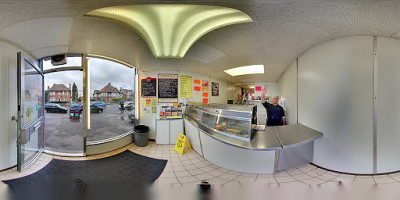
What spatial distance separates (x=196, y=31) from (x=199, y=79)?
139 centimetres

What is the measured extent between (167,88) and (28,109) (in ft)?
5.63

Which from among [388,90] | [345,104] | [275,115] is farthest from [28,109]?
[388,90]

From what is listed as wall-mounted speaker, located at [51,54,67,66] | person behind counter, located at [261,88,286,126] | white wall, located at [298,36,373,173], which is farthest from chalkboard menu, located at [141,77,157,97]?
white wall, located at [298,36,373,173]

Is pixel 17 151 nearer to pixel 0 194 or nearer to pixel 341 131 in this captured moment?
pixel 0 194

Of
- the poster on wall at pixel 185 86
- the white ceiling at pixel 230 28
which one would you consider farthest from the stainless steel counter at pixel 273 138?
the poster on wall at pixel 185 86

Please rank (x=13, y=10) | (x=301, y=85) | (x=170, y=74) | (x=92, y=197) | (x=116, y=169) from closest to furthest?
(x=13, y=10) < (x=92, y=197) < (x=116, y=169) < (x=301, y=85) < (x=170, y=74)

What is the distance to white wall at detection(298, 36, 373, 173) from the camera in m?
1.15

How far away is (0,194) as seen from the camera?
102cm

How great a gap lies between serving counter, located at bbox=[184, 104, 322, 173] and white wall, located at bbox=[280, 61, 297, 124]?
47cm

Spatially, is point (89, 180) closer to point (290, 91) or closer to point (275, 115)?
point (275, 115)

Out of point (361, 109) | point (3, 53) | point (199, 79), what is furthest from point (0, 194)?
point (361, 109)

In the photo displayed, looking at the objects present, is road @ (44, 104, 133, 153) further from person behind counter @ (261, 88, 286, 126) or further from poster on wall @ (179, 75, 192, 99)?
person behind counter @ (261, 88, 286, 126)

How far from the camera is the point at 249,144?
3.54 feet

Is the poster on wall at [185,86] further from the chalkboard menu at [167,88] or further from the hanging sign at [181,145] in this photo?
the hanging sign at [181,145]
